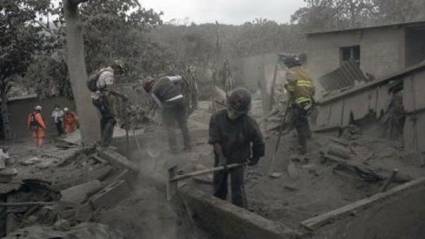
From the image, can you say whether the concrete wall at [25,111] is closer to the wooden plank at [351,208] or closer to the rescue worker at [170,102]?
the rescue worker at [170,102]

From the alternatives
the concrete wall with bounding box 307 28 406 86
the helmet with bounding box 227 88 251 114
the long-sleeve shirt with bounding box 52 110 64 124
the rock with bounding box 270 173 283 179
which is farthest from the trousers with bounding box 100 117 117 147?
the long-sleeve shirt with bounding box 52 110 64 124

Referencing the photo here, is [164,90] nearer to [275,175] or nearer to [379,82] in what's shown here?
[275,175]

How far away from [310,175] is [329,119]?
9.86 feet

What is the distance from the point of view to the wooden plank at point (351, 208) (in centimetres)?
517

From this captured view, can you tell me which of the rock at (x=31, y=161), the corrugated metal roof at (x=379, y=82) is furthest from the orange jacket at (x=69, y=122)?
the corrugated metal roof at (x=379, y=82)

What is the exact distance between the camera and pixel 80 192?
718cm

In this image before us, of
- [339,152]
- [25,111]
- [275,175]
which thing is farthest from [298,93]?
[25,111]

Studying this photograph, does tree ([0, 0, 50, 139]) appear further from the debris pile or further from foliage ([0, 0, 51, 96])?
the debris pile

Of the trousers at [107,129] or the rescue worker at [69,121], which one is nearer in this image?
the trousers at [107,129]

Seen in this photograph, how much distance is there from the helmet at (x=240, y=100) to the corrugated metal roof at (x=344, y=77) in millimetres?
7772

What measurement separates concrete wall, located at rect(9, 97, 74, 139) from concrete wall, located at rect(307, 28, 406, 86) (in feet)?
38.7

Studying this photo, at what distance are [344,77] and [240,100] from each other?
8.15 m

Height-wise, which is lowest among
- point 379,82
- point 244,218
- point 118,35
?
point 244,218

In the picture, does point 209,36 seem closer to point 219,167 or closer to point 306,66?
point 306,66
